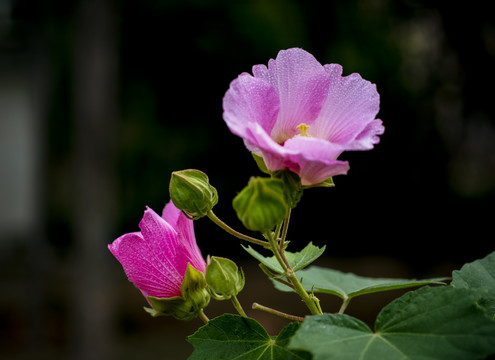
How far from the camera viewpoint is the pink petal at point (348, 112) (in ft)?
1.36

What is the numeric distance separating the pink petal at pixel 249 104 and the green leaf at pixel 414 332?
139 millimetres

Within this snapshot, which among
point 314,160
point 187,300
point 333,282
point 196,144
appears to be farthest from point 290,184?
point 196,144

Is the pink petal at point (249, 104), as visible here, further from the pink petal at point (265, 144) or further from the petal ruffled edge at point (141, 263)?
the petal ruffled edge at point (141, 263)

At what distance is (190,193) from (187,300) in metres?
0.09

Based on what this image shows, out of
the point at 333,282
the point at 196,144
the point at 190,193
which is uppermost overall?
the point at 190,193

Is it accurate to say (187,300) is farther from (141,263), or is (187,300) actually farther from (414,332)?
(414,332)

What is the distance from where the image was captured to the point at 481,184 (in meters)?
4.62

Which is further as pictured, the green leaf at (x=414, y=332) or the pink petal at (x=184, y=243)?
the pink petal at (x=184, y=243)

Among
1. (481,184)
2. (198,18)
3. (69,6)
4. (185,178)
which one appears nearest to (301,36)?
(198,18)

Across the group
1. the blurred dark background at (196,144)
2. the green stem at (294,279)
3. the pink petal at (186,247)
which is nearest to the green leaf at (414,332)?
the green stem at (294,279)

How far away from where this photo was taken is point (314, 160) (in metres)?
0.37

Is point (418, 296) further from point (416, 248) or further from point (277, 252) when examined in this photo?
point (416, 248)

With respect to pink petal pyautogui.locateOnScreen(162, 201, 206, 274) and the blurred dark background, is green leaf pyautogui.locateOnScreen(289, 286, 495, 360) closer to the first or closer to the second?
pink petal pyautogui.locateOnScreen(162, 201, 206, 274)

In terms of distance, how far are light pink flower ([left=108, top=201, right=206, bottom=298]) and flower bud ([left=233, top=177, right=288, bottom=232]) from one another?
0.09 m
